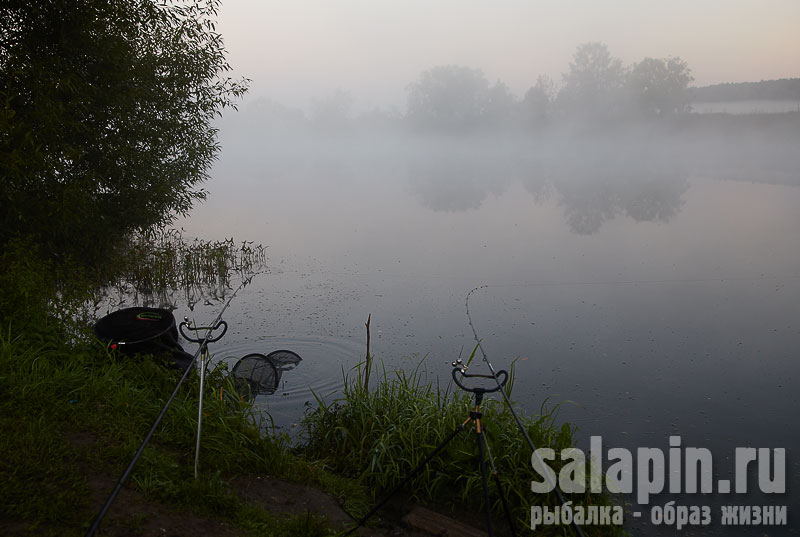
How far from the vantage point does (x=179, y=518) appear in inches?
194

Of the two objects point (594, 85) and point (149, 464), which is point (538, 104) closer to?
point (594, 85)

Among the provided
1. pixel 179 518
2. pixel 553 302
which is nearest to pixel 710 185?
pixel 553 302

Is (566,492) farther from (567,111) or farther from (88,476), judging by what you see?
(567,111)

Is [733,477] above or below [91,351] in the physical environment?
below

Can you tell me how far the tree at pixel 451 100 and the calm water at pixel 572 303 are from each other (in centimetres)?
10756

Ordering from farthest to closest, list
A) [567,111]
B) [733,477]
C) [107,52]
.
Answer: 1. [567,111]
2. [107,52]
3. [733,477]

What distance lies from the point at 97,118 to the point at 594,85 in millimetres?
115386

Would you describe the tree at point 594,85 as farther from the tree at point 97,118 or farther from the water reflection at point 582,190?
the tree at point 97,118

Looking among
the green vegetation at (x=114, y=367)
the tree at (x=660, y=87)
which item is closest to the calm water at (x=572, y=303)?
the green vegetation at (x=114, y=367)

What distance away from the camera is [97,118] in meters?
12.1

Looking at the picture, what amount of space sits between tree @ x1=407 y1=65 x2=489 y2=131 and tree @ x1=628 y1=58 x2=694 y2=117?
45.1 m

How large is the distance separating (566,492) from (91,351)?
6015 millimetres

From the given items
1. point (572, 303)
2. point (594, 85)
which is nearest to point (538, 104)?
point (594, 85)

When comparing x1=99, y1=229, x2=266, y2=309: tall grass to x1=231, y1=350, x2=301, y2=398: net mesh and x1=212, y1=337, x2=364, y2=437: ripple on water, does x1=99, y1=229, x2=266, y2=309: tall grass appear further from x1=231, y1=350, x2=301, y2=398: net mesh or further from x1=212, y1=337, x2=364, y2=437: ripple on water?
x1=231, y1=350, x2=301, y2=398: net mesh
